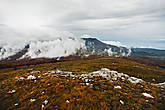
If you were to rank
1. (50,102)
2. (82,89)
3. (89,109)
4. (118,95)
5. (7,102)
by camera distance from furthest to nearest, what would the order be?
(82,89) < (118,95) < (7,102) < (50,102) < (89,109)

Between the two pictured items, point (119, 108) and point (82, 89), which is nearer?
point (119, 108)

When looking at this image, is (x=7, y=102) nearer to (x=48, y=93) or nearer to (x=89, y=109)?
(x=48, y=93)

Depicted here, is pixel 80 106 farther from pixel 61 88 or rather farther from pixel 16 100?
pixel 16 100

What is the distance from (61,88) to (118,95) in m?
7.76

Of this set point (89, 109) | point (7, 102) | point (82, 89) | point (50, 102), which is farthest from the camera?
point (82, 89)

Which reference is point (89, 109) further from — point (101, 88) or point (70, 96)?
point (101, 88)

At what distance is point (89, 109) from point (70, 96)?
9.75ft

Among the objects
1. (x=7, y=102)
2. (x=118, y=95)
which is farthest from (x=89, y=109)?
(x=7, y=102)

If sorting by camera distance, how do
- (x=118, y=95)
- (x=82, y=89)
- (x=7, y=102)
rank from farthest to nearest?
1. (x=82, y=89)
2. (x=118, y=95)
3. (x=7, y=102)

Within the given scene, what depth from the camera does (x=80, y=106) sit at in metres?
9.12

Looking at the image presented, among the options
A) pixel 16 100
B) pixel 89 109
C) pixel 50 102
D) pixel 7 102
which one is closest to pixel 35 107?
pixel 50 102

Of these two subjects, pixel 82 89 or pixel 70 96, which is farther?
pixel 82 89

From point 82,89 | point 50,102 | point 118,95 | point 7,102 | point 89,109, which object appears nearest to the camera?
point 89,109

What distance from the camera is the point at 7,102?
10.4 m
